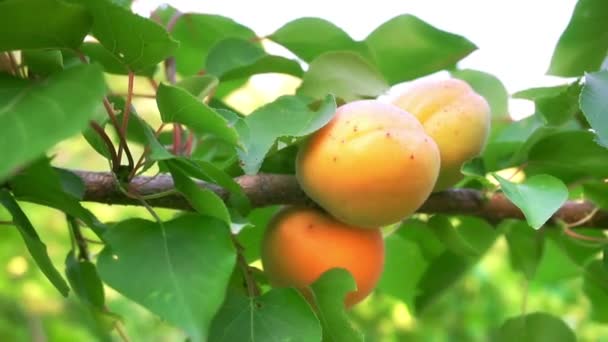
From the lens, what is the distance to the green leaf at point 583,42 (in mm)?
688

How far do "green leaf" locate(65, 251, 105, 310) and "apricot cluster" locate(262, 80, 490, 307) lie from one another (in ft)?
0.44

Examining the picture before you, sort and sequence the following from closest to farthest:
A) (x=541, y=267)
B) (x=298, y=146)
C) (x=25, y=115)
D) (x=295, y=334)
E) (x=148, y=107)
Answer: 1. (x=25, y=115)
2. (x=295, y=334)
3. (x=298, y=146)
4. (x=541, y=267)
5. (x=148, y=107)

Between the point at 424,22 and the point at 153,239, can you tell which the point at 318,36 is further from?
the point at 153,239

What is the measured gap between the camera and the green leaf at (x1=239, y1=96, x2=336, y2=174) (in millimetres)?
536

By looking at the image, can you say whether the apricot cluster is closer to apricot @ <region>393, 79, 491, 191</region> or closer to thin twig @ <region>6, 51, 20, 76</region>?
apricot @ <region>393, 79, 491, 191</region>

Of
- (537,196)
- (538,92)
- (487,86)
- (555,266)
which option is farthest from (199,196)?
(555,266)

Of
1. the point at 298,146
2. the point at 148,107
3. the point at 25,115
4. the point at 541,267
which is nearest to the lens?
the point at 25,115

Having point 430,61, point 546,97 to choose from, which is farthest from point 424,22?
point 546,97

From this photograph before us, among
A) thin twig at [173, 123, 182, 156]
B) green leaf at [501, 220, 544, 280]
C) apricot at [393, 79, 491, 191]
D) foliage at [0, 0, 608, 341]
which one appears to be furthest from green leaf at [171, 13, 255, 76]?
green leaf at [501, 220, 544, 280]

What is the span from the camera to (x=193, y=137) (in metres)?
0.77

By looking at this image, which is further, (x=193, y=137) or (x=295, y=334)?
(x=193, y=137)

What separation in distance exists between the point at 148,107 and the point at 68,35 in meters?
1.23

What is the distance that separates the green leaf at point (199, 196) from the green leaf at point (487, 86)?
17.1 inches

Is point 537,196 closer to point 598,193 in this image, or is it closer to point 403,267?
point 598,193
